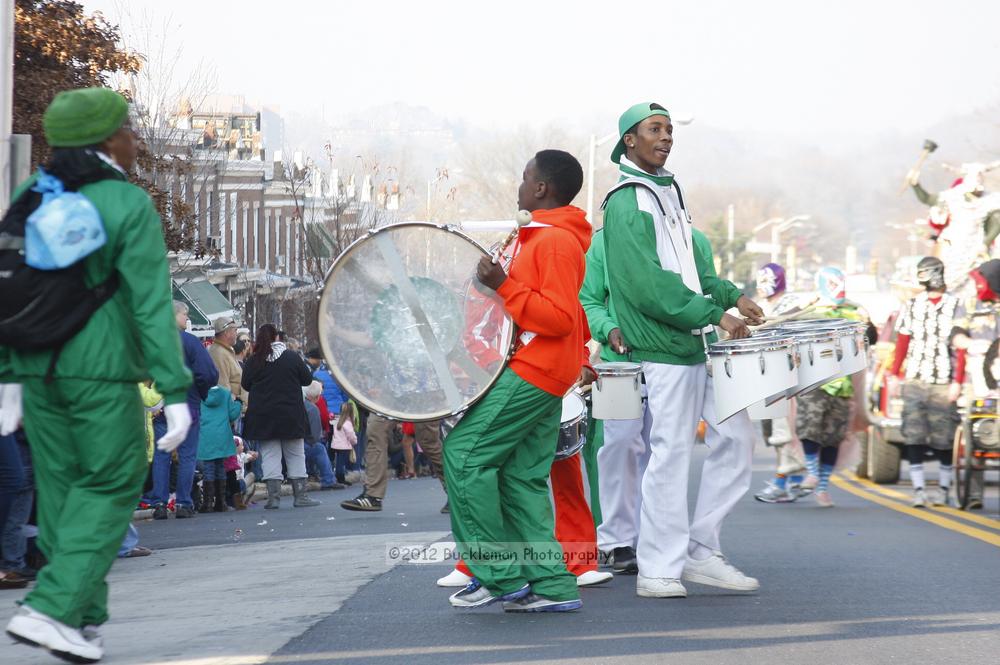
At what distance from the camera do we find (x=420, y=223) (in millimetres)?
6727

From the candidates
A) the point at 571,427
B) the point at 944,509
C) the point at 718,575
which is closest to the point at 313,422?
the point at 944,509

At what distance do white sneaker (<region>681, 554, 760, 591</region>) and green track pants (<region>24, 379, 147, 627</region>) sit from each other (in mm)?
3030

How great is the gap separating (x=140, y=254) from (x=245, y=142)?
51282 mm

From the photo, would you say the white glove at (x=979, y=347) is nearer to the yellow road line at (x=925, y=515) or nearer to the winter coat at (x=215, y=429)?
the yellow road line at (x=925, y=515)

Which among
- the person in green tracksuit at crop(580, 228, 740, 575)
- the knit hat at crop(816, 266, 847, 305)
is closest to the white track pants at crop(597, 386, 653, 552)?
the person in green tracksuit at crop(580, 228, 740, 575)

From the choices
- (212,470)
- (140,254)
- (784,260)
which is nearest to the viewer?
(140,254)

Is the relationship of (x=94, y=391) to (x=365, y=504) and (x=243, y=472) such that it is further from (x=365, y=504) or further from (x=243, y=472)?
(x=243, y=472)

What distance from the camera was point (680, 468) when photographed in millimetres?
7648

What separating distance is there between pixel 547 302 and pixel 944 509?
24.8ft

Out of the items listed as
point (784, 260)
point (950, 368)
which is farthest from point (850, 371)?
point (784, 260)

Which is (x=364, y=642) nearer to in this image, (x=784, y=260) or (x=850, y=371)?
(x=850, y=371)

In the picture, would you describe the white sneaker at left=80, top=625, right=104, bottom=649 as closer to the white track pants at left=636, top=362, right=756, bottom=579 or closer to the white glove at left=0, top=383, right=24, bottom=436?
the white glove at left=0, top=383, right=24, bottom=436

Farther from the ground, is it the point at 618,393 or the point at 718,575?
the point at 618,393

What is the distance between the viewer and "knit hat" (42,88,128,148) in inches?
A: 223
